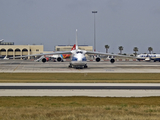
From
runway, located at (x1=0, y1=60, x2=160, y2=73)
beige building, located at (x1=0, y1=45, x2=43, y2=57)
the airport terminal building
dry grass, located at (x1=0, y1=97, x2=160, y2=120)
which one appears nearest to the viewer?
dry grass, located at (x1=0, y1=97, x2=160, y2=120)

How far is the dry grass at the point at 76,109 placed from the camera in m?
15.4

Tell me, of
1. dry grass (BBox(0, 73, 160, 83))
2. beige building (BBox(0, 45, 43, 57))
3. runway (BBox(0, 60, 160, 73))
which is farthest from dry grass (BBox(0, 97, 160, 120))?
beige building (BBox(0, 45, 43, 57))

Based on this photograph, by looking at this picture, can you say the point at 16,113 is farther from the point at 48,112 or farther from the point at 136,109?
the point at 136,109

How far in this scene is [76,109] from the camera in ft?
58.9

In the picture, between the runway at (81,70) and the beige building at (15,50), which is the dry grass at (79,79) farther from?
the beige building at (15,50)

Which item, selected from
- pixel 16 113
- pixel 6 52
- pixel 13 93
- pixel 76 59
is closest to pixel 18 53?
pixel 6 52

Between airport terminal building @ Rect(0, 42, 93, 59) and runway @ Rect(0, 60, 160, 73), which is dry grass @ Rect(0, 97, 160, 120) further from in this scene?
airport terminal building @ Rect(0, 42, 93, 59)

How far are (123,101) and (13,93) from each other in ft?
35.4

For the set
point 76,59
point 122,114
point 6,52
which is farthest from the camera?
point 6,52

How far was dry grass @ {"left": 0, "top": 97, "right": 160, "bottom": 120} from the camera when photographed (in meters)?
15.4

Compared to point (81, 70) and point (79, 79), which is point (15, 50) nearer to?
point (81, 70)

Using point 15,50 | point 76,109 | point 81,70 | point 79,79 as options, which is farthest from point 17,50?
point 76,109

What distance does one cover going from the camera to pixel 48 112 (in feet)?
54.9

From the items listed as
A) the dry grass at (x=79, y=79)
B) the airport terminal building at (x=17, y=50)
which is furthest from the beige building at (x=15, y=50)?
the dry grass at (x=79, y=79)
